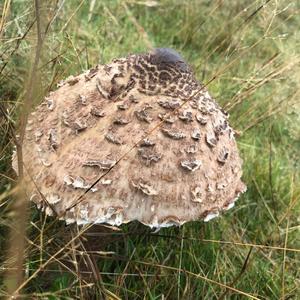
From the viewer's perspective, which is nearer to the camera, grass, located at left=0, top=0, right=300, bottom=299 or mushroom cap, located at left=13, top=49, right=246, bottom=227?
mushroom cap, located at left=13, top=49, right=246, bottom=227

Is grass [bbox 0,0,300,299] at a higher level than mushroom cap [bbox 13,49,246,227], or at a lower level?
lower

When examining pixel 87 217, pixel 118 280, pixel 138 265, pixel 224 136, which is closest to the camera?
pixel 87 217

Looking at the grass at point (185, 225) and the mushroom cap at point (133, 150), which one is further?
the grass at point (185, 225)

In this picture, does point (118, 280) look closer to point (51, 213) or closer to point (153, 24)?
point (51, 213)

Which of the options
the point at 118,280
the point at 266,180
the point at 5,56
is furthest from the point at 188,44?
the point at 118,280

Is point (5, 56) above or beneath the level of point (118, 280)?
above
